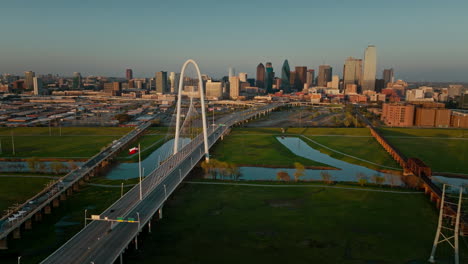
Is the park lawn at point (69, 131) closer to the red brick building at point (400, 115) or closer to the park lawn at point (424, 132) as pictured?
the park lawn at point (424, 132)

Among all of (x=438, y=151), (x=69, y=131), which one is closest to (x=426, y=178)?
(x=438, y=151)

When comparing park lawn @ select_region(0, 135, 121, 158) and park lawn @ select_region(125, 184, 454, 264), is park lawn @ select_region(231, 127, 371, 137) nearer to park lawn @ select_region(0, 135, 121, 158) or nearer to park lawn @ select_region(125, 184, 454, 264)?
park lawn @ select_region(0, 135, 121, 158)

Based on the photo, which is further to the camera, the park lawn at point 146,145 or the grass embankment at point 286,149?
the park lawn at point 146,145

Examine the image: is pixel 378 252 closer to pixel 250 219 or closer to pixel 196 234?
pixel 250 219

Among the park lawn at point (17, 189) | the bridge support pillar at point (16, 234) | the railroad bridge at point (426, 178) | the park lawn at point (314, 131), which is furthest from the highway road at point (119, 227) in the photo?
the park lawn at point (314, 131)

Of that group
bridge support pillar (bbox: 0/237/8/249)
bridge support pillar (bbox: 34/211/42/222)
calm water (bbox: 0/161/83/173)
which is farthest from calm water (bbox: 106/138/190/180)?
bridge support pillar (bbox: 0/237/8/249)
